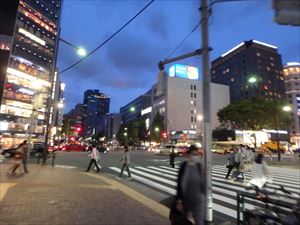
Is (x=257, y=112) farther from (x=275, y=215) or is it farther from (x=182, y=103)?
(x=182, y=103)

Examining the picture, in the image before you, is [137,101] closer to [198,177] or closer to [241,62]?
[241,62]

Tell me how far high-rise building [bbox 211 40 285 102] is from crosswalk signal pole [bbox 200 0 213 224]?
393 feet

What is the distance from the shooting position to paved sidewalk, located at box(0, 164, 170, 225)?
6102mm

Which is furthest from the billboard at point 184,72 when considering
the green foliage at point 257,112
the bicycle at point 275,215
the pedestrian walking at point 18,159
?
the bicycle at point 275,215

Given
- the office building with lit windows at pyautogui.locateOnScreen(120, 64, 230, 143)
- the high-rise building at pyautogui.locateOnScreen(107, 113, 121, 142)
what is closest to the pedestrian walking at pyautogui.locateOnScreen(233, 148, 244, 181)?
the office building with lit windows at pyautogui.locateOnScreen(120, 64, 230, 143)

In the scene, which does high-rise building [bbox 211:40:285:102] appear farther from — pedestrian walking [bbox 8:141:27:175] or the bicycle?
the bicycle

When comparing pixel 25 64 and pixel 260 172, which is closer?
pixel 260 172

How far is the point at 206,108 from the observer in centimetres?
527

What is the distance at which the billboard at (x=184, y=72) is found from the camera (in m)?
95.1

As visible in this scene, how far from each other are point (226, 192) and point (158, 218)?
16.4ft

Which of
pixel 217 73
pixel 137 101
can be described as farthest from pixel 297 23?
pixel 217 73

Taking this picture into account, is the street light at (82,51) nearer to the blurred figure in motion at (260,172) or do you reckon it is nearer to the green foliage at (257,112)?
the blurred figure in motion at (260,172)

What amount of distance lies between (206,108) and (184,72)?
9313 cm

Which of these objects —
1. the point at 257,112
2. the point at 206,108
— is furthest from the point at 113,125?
the point at 206,108
